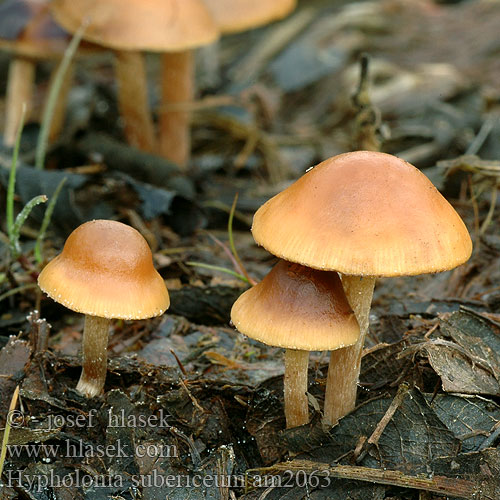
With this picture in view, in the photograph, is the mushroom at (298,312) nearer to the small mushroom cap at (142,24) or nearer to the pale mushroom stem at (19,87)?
the small mushroom cap at (142,24)

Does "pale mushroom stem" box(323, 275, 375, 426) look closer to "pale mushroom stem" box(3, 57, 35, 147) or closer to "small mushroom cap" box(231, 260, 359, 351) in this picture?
"small mushroom cap" box(231, 260, 359, 351)

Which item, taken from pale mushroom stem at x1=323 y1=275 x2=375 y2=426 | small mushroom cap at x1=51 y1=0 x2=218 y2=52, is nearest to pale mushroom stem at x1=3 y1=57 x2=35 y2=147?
small mushroom cap at x1=51 y1=0 x2=218 y2=52

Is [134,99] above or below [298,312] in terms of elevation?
below

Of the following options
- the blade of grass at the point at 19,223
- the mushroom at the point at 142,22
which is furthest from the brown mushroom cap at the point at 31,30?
the blade of grass at the point at 19,223

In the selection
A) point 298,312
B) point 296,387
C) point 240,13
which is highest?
point 240,13

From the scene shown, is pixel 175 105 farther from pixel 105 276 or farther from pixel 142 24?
pixel 105 276

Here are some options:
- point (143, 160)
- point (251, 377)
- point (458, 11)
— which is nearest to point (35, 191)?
point (143, 160)

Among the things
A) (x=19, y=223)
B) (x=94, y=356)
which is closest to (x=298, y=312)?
(x=94, y=356)

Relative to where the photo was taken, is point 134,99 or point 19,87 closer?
point 134,99
